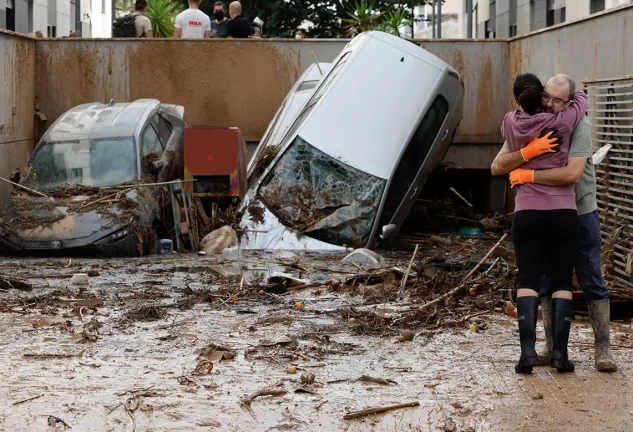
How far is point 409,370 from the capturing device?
21.6 feet

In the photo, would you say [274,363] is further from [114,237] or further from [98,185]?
[98,185]

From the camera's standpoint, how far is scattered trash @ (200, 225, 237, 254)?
13000 millimetres

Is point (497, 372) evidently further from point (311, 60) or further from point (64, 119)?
point (311, 60)

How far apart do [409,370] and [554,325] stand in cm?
88

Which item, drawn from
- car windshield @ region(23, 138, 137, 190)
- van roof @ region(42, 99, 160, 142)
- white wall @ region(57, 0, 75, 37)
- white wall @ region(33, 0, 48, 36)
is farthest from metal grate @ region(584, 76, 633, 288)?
white wall @ region(57, 0, 75, 37)

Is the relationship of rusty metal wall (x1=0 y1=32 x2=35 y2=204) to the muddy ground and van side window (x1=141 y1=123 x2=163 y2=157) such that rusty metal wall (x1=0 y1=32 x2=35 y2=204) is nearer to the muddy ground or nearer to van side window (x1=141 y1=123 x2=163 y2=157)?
van side window (x1=141 y1=123 x2=163 y2=157)

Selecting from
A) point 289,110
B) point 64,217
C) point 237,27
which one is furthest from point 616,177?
point 237,27

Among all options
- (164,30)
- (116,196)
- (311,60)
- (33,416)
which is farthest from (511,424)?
(164,30)

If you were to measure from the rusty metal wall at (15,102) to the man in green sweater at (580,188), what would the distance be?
34.2 ft

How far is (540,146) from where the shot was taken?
632 cm

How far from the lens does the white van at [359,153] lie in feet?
42.8

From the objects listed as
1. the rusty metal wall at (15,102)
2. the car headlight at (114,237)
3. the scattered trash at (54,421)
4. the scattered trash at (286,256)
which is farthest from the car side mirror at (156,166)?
the scattered trash at (54,421)

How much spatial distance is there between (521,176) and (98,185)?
25.4 ft

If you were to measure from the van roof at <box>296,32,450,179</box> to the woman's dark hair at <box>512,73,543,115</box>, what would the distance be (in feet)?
22.6
